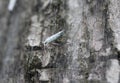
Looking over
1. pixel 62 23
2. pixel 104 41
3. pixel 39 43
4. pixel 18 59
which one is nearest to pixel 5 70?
pixel 18 59

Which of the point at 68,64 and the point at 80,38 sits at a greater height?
the point at 80,38

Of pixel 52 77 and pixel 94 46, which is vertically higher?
pixel 94 46

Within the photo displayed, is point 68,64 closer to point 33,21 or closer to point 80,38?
point 80,38

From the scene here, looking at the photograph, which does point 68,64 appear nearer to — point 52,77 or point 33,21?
point 52,77

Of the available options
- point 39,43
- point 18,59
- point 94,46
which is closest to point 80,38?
point 94,46

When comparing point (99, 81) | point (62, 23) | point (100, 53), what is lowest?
point (99, 81)

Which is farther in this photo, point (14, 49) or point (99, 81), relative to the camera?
point (14, 49)
